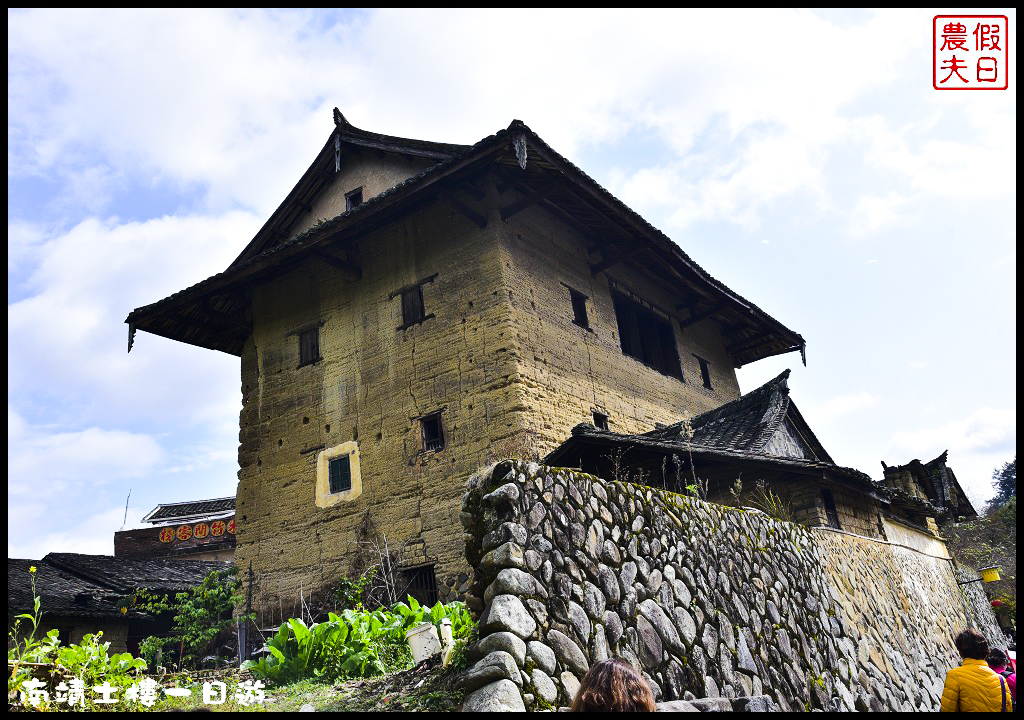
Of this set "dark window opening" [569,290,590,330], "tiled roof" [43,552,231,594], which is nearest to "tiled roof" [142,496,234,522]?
"tiled roof" [43,552,231,594]

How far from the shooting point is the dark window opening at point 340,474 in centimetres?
1416

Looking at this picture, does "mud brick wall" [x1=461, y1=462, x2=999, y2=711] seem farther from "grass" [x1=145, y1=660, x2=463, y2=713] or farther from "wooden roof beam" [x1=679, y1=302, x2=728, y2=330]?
"wooden roof beam" [x1=679, y1=302, x2=728, y2=330]

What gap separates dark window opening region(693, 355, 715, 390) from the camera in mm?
19000

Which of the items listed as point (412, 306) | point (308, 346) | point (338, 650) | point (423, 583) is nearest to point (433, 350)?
point (412, 306)

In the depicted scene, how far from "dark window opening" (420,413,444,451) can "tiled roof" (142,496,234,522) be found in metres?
26.4

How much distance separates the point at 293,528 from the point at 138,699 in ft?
31.3

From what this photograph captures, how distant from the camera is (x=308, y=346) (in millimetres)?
15930

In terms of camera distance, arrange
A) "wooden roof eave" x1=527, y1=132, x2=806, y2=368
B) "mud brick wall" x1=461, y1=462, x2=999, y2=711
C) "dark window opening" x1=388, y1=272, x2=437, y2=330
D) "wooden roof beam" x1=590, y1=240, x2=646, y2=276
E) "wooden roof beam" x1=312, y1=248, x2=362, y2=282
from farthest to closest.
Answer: "wooden roof beam" x1=590, y1=240, x2=646, y2=276 < "wooden roof beam" x1=312, y1=248, x2=362, y2=282 < "dark window opening" x1=388, y1=272, x2=437, y2=330 < "wooden roof eave" x1=527, y1=132, x2=806, y2=368 < "mud brick wall" x1=461, y1=462, x2=999, y2=711

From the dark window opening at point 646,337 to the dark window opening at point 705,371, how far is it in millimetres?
1282

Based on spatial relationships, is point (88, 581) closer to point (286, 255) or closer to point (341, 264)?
→ point (286, 255)

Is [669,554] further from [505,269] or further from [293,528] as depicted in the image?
[293,528]

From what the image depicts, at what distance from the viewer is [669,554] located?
277 inches

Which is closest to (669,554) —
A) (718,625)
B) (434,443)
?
(718,625)

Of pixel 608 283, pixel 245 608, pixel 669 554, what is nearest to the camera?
pixel 669 554
